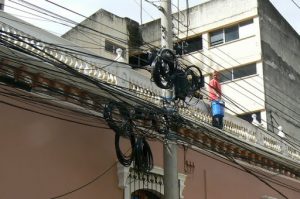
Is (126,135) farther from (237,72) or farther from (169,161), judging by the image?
(237,72)

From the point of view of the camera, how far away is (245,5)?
24.7 metres

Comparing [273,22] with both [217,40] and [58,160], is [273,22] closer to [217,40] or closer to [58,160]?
[217,40]

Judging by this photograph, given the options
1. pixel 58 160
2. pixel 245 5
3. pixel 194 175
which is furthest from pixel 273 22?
pixel 58 160

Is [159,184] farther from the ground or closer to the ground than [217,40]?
closer to the ground

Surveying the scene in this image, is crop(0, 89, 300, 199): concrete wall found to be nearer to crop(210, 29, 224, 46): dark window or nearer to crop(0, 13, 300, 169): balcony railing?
crop(0, 13, 300, 169): balcony railing

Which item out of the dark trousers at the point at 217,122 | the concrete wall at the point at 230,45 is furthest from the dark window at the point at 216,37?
the dark trousers at the point at 217,122

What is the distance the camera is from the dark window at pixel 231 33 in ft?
81.9

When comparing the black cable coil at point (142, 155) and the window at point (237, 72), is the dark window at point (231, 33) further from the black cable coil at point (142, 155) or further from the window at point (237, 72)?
the black cable coil at point (142, 155)

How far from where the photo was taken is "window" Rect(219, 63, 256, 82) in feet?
78.8

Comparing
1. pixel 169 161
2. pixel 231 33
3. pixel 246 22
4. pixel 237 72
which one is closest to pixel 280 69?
pixel 237 72

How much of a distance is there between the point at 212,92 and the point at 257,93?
366 inches

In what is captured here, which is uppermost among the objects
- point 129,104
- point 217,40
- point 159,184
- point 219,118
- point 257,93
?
point 217,40

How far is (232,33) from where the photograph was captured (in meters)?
25.1

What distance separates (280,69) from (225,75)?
2.29 metres
